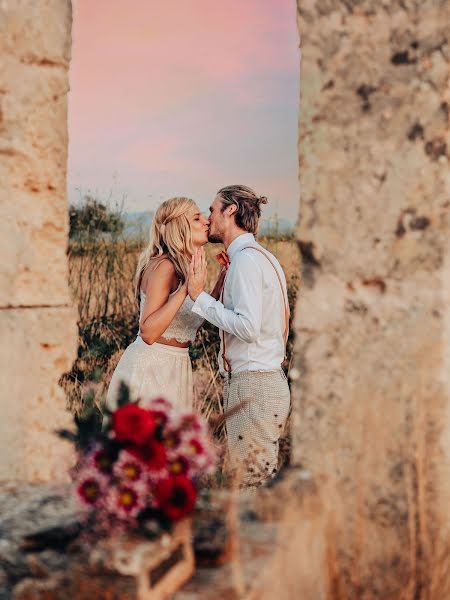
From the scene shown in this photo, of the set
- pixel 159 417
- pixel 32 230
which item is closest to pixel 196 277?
pixel 32 230

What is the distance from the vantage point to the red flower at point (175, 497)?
6.70ft

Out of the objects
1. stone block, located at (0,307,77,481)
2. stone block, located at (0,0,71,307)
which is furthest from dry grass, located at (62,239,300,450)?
stone block, located at (0,0,71,307)

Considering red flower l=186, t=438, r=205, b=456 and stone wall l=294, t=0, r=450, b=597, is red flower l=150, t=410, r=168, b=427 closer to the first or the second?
red flower l=186, t=438, r=205, b=456

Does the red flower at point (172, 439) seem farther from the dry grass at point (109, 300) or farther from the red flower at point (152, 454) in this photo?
the dry grass at point (109, 300)

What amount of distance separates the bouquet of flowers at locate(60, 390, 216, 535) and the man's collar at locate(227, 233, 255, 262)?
2.37 metres

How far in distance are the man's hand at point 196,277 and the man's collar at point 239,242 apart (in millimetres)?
184

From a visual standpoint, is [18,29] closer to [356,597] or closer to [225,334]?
[225,334]

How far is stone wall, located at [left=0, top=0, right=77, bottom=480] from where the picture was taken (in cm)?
340

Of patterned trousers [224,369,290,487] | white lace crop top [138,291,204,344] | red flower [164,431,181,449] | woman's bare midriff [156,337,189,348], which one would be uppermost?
white lace crop top [138,291,204,344]

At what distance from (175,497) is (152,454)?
0.13 metres

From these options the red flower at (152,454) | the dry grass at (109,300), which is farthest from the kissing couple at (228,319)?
the dry grass at (109,300)

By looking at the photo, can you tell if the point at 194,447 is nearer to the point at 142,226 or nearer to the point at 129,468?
the point at 129,468

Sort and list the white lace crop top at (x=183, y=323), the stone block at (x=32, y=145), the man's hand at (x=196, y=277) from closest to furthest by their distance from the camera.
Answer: the stone block at (x=32, y=145)
the man's hand at (x=196, y=277)
the white lace crop top at (x=183, y=323)

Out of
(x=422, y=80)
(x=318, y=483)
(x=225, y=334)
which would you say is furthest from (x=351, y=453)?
(x=225, y=334)
